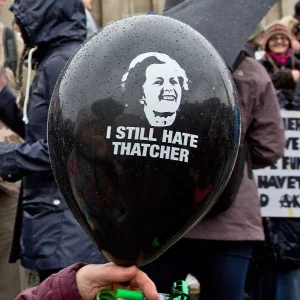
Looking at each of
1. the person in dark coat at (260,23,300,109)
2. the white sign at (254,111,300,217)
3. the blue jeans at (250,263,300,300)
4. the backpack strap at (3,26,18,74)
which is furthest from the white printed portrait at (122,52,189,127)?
the person in dark coat at (260,23,300,109)

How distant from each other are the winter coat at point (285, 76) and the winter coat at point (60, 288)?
153 inches

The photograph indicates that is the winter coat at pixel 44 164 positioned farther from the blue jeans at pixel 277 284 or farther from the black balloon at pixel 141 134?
the black balloon at pixel 141 134

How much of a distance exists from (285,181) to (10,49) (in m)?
1.77

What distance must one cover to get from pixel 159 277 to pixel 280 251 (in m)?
1.19

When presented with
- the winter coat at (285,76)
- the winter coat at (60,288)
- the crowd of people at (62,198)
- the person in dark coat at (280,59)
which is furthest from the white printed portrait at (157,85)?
the person in dark coat at (280,59)

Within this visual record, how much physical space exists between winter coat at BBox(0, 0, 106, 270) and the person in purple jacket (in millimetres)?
1640

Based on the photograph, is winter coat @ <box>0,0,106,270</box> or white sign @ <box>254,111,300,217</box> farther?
white sign @ <box>254,111,300,217</box>

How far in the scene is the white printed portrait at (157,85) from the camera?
158 centimetres

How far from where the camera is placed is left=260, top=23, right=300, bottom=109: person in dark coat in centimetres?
610

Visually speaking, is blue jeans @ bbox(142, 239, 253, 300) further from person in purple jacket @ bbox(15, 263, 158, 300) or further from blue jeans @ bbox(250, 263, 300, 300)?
person in purple jacket @ bbox(15, 263, 158, 300)

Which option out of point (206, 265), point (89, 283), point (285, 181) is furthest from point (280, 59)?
point (89, 283)

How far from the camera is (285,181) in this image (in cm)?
514

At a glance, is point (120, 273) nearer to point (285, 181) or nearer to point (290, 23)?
point (285, 181)

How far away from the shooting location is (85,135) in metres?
1.61
